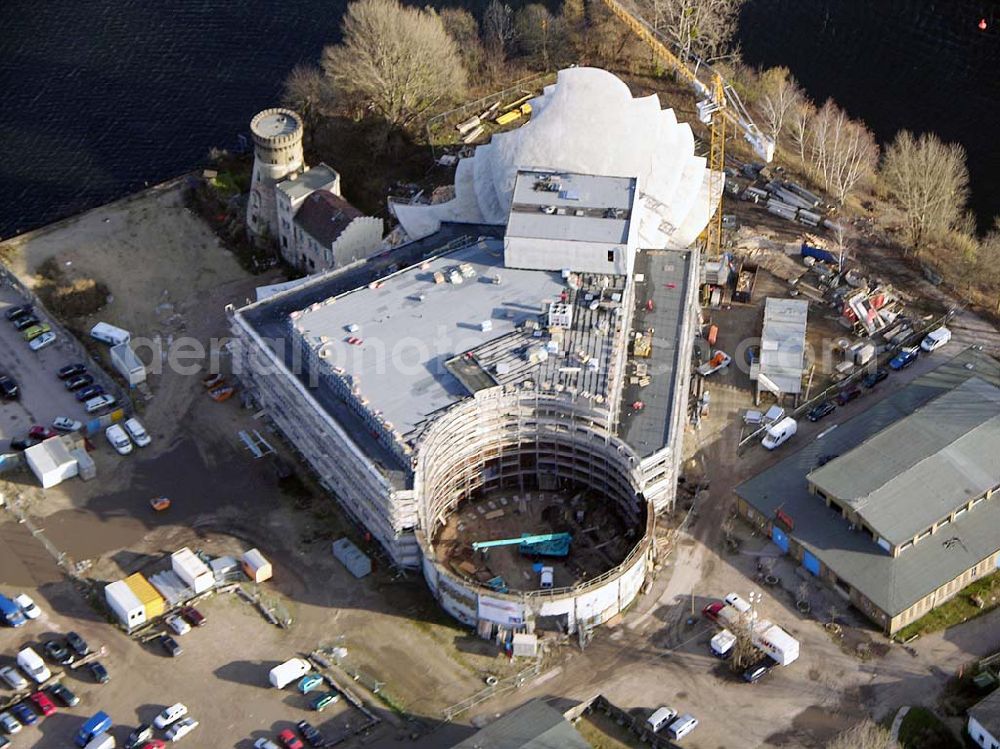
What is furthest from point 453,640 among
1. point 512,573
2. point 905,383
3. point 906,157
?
point 906,157

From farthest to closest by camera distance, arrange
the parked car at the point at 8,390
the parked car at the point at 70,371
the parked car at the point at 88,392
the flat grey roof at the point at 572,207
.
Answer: the parked car at the point at 70,371 → the parked car at the point at 8,390 → the parked car at the point at 88,392 → the flat grey roof at the point at 572,207

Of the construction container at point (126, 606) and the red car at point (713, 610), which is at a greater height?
the red car at point (713, 610)

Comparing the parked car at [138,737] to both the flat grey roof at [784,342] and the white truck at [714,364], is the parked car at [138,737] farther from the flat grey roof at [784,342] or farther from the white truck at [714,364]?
the flat grey roof at [784,342]

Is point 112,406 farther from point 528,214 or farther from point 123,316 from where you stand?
point 528,214

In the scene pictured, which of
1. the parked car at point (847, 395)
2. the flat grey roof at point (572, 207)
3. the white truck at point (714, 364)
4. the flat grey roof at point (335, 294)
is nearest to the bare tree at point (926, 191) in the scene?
the parked car at point (847, 395)

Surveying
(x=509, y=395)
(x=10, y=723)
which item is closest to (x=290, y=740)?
(x=10, y=723)
